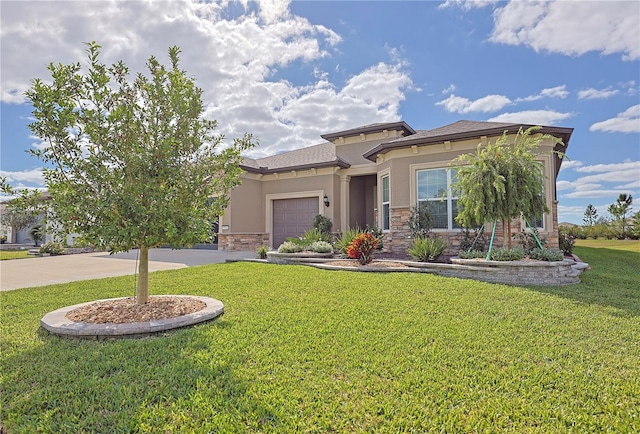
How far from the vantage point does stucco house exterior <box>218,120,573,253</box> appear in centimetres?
1056

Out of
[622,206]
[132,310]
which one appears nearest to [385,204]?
[132,310]

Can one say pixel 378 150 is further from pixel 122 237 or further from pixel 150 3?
pixel 122 237

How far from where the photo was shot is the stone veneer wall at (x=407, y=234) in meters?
Answer: 9.83

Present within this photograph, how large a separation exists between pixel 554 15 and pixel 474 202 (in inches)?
197

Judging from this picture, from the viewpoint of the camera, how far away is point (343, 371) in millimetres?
2936

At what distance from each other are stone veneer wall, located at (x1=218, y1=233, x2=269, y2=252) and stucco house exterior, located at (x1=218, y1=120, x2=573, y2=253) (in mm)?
46

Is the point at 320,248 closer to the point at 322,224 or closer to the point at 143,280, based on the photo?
the point at 322,224

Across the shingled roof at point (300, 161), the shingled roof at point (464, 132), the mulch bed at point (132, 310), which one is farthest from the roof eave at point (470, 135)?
the mulch bed at point (132, 310)

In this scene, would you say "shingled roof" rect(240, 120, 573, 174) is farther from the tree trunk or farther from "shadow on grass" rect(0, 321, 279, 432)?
"shadow on grass" rect(0, 321, 279, 432)

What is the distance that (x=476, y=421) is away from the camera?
226 cm

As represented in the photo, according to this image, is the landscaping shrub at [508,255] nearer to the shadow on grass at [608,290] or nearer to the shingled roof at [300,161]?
the shadow on grass at [608,290]

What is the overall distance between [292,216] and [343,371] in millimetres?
13092

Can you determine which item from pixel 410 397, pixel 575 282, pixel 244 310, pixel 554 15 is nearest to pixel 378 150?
pixel 554 15

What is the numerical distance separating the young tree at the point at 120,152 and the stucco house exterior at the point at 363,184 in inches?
317
